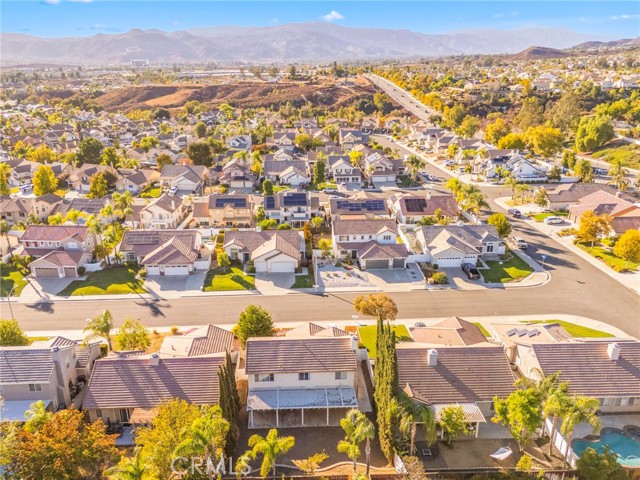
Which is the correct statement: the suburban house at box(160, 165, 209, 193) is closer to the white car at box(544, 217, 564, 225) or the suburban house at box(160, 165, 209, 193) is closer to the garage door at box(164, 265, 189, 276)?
the garage door at box(164, 265, 189, 276)

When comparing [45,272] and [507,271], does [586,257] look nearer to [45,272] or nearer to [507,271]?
[507,271]

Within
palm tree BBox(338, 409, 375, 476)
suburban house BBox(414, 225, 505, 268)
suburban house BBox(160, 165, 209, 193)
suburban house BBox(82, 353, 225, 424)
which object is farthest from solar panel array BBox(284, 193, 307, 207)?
palm tree BBox(338, 409, 375, 476)

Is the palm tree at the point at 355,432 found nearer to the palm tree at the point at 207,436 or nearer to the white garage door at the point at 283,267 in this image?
the palm tree at the point at 207,436

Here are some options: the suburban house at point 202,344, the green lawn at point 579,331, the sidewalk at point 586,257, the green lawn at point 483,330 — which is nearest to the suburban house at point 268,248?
the suburban house at point 202,344

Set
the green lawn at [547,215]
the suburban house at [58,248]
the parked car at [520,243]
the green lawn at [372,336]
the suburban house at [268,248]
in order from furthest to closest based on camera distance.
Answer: the green lawn at [547,215] → the parked car at [520,243] → the suburban house at [268,248] → the suburban house at [58,248] → the green lawn at [372,336]

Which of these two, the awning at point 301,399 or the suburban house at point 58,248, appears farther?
the suburban house at point 58,248

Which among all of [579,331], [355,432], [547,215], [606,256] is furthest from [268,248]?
[547,215]

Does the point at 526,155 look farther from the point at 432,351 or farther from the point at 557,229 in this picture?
the point at 432,351
